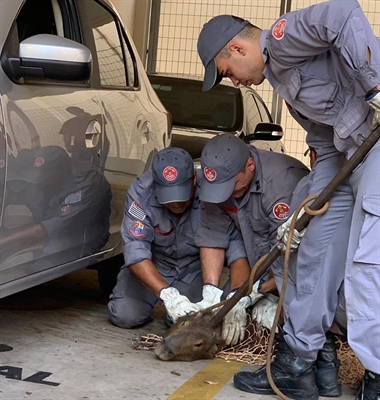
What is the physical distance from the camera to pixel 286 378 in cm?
343

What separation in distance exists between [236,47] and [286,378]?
1.35m

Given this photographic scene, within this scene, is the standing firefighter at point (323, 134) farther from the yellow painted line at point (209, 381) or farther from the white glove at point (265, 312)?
the white glove at point (265, 312)

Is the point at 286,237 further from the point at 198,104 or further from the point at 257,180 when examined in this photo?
the point at 198,104

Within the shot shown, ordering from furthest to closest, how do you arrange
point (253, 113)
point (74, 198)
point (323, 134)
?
point (253, 113) < point (74, 198) < point (323, 134)

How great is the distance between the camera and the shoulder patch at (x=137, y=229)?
433 centimetres

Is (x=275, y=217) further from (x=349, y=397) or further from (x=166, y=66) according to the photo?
(x=166, y=66)

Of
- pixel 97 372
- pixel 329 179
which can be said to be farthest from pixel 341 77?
pixel 97 372

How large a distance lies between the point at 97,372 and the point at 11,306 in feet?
4.25

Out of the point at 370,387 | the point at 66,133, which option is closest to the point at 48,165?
the point at 66,133

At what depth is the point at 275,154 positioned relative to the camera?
14.2 feet

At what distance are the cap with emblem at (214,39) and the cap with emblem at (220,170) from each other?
2.17 ft

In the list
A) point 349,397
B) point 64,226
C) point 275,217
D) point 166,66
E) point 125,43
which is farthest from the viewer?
point 166,66

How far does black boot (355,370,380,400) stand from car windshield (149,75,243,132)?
4.10 metres

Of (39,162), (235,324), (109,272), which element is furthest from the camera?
(109,272)
